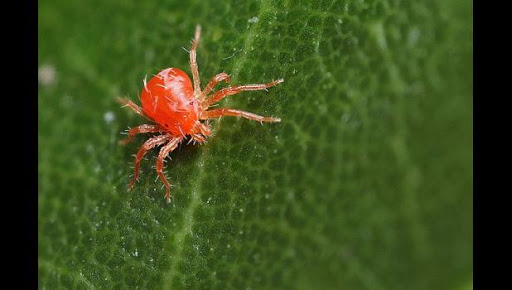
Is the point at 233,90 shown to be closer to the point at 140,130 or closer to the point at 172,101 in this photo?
the point at 172,101

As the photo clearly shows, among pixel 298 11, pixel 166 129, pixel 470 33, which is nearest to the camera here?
pixel 470 33

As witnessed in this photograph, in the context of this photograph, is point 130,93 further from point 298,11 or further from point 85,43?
point 298,11

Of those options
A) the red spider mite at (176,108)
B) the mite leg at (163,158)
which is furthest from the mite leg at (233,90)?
the mite leg at (163,158)

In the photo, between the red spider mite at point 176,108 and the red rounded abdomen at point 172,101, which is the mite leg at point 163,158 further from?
the red rounded abdomen at point 172,101

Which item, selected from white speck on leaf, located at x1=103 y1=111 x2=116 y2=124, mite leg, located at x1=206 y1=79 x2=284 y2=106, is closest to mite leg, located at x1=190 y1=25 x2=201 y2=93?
mite leg, located at x1=206 y1=79 x2=284 y2=106

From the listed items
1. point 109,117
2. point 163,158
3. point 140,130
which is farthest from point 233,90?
point 109,117

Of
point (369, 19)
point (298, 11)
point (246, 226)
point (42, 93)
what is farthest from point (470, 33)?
point (42, 93)
